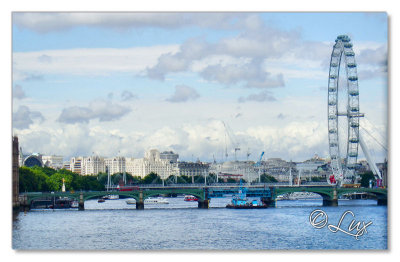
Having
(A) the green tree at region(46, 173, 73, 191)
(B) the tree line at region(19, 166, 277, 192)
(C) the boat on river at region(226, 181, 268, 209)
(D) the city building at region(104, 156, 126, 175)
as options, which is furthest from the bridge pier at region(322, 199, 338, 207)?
(D) the city building at region(104, 156, 126, 175)

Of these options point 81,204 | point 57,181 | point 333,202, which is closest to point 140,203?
point 81,204

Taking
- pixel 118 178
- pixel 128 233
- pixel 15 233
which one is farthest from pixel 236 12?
pixel 118 178

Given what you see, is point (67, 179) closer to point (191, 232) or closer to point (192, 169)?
point (191, 232)

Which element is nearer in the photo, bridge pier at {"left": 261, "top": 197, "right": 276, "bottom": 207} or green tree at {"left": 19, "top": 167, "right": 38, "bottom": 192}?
green tree at {"left": 19, "top": 167, "right": 38, "bottom": 192}

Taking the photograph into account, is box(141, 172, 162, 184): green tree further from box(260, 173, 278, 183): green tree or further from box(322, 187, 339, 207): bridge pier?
box(322, 187, 339, 207): bridge pier

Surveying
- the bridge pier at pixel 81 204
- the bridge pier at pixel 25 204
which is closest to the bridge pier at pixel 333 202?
the bridge pier at pixel 81 204

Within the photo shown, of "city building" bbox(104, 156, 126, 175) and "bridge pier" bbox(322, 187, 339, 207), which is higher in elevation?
"city building" bbox(104, 156, 126, 175)

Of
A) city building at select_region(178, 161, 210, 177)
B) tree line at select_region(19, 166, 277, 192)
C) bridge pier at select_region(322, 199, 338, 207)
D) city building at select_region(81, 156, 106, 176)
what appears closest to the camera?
tree line at select_region(19, 166, 277, 192)

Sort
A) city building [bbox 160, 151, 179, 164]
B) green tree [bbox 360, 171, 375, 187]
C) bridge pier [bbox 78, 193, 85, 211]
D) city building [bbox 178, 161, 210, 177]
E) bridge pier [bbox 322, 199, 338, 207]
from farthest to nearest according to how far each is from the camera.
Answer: city building [bbox 178, 161, 210, 177]
city building [bbox 160, 151, 179, 164]
green tree [bbox 360, 171, 375, 187]
bridge pier [bbox 322, 199, 338, 207]
bridge pier [bbox 78, 193, 85, 211]

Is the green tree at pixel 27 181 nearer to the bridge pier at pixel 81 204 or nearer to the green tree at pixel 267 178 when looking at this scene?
the bridge pier at pixel 81 204
